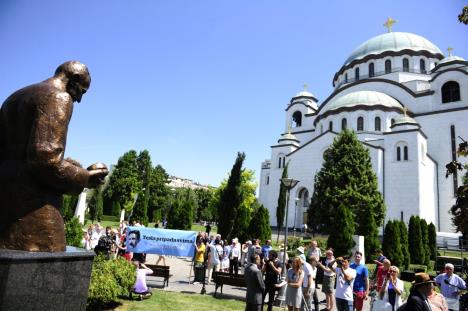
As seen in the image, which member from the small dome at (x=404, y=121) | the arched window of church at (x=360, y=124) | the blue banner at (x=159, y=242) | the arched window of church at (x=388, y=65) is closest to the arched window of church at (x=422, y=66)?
the arched window of church at (x=388, y=65)

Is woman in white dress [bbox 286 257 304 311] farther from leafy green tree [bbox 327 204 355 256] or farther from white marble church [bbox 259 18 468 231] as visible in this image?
white marble church [bbox 259 18 468 231]

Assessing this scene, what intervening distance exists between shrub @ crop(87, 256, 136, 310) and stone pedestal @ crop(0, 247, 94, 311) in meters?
4.04

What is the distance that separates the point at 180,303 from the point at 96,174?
6402 millimetres

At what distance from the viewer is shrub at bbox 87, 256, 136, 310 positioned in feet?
21.2

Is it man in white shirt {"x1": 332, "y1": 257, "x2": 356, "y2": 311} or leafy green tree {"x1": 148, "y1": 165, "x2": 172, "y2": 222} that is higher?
leafy green tree {"x1": 148, "y1": 165, "x2": 172, "y2": 222}

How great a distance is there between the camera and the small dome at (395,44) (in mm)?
42156

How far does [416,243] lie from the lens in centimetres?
2198

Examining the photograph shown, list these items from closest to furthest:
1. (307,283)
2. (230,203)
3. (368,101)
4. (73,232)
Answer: (307,283) < (73,232) < (230,203) < (368,101)

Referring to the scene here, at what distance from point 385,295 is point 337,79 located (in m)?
47.3

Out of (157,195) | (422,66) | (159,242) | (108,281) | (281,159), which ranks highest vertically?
(422,66)

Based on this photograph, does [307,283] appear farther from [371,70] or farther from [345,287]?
[371,70]

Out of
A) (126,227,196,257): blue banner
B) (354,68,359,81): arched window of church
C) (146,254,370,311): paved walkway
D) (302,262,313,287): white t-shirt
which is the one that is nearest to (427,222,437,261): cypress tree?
(146,254,370,311): paved walkway

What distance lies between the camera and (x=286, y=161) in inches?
1513

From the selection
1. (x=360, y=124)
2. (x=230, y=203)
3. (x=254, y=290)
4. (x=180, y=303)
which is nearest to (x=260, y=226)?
(x=230, y=203)
